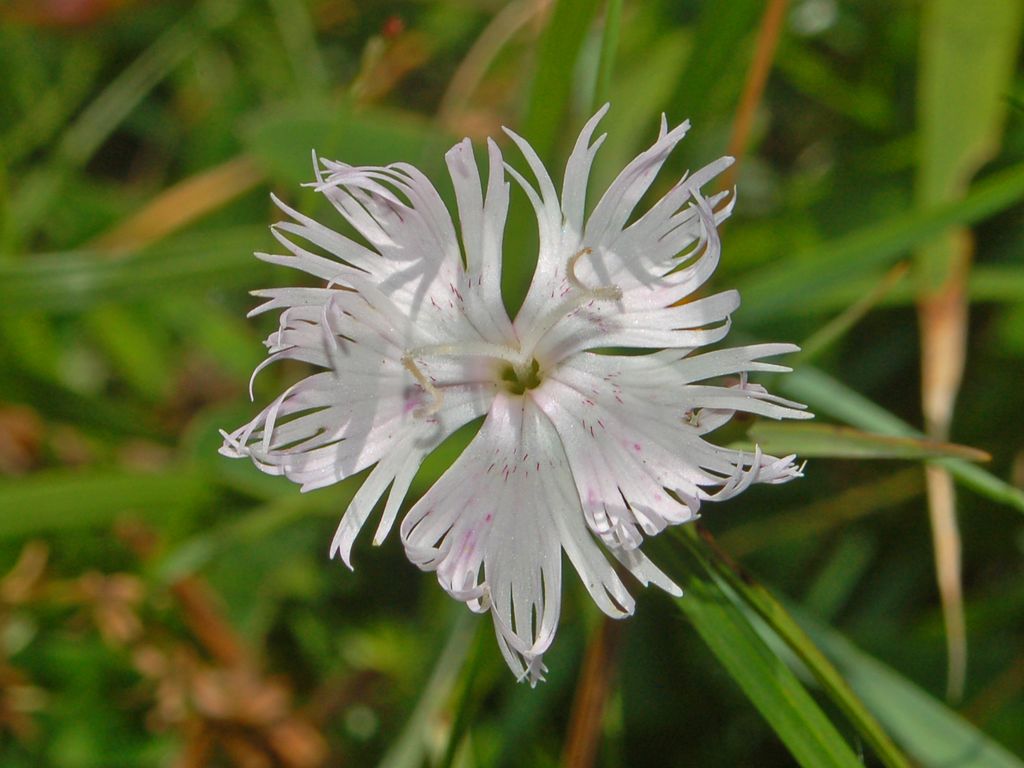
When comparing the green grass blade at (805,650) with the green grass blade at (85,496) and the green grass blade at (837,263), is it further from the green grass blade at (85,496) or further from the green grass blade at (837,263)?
the green grass blade at (85,496)

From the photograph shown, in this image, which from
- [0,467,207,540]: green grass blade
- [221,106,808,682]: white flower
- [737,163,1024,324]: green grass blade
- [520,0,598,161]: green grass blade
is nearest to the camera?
[221,106,808,682]: white flower

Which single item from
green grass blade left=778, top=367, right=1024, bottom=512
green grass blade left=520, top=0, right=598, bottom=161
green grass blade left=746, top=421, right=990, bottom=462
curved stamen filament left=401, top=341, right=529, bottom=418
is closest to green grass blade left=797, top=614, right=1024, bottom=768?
green grass blade left=778, top=367, right=1024, bottom=512

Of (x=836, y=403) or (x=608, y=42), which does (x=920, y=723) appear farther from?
(x=608, y=42)

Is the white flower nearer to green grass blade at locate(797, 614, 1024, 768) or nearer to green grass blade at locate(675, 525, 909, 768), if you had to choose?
green grass blade at locate(675, 525, 909, 768)

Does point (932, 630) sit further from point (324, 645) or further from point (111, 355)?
point (111, 355)

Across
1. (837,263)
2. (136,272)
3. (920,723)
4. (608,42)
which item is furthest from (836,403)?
(136,272)
